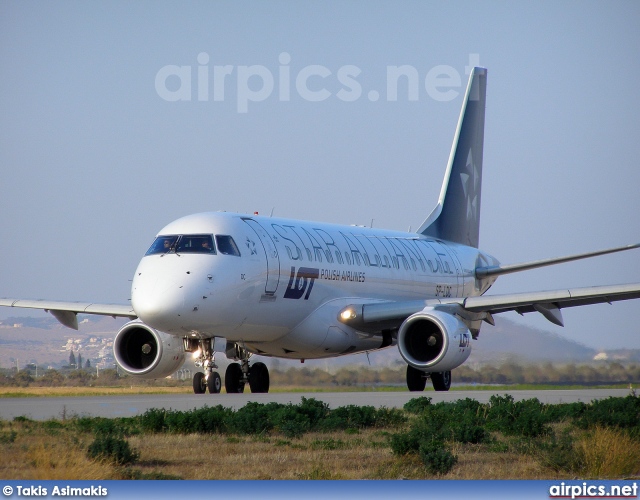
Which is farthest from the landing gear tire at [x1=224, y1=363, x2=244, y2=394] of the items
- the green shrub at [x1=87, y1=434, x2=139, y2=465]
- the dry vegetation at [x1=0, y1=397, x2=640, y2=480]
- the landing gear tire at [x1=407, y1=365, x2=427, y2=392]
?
the green shrub at [x1=87, y1=434, x2=139, y2=465]

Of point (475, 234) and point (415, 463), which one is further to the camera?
point (475, 234)

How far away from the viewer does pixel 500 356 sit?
28625 millimetres

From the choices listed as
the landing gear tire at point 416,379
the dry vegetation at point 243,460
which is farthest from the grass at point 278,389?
the dry vegetation at point 243,460

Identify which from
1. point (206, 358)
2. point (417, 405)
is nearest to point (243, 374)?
point (206, 358)

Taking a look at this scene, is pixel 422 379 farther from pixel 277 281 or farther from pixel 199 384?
pixel 199 384

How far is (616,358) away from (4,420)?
17.8 meters

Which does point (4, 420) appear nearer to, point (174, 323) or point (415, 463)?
point (174, 323)

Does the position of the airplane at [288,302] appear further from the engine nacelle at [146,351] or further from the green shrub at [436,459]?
the green shrub at [436,459]

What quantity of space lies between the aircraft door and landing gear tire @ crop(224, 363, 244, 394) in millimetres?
2709

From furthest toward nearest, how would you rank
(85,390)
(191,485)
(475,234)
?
(475,234), (85,390), (191,485)

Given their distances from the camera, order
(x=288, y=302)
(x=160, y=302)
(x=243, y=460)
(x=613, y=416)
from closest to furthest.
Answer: (x=243, y=460)
(x=613, y=416)
(x=160, y=302)
(x=288, y=302)

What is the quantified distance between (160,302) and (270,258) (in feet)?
9.41

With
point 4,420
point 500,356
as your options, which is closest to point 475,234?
point 500,356

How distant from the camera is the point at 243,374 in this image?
22.9 m
